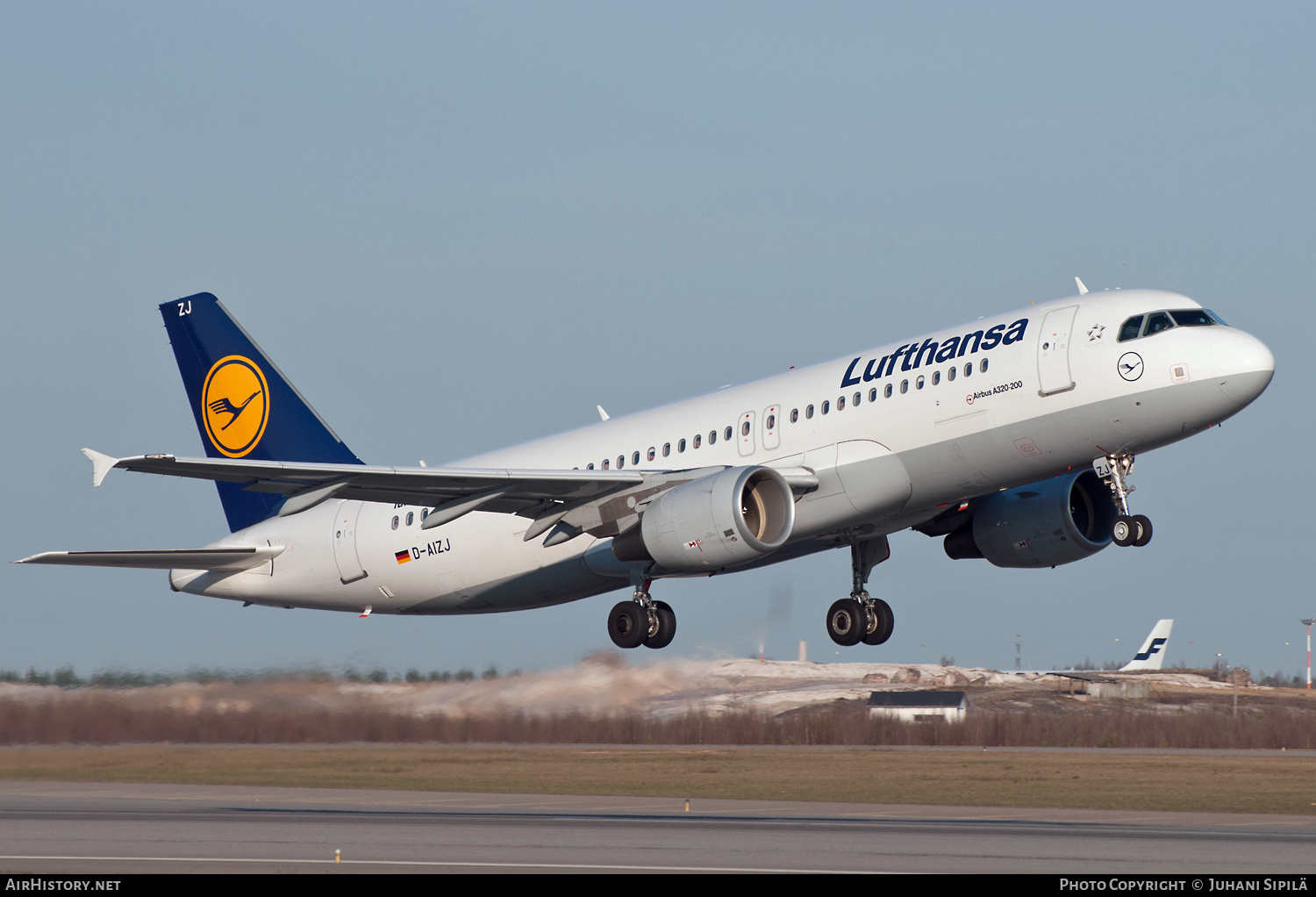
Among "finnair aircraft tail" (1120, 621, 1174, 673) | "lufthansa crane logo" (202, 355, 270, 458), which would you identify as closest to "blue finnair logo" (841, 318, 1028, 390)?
"lufthansa crane logo" (202, 355, 270, 458)

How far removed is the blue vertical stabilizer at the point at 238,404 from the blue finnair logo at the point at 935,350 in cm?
1434

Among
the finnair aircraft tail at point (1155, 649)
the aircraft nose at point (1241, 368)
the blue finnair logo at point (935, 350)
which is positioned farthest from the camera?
the finnair aircraft tail at point (1155, 649)

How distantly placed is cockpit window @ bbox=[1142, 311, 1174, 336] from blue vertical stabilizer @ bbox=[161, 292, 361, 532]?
19.6 m

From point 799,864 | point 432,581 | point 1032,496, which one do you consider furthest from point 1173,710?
point 799,864

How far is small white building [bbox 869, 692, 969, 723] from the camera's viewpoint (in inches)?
2341

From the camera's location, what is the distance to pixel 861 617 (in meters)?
33.4

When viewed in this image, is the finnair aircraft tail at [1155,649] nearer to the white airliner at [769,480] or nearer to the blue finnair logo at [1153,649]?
the blue finnair logo at [1153,649]

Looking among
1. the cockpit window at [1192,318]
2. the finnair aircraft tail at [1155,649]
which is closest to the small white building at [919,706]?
the finnair aircraft tail at [1155,649]

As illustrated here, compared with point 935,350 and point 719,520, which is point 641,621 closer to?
point 719,520

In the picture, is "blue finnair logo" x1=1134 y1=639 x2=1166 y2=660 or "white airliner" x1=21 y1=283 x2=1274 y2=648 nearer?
"white airliner" x1=21 y1=283 x2=1274 y2=648

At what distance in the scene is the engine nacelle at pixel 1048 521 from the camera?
3294 cm

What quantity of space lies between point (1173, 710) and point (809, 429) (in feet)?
150

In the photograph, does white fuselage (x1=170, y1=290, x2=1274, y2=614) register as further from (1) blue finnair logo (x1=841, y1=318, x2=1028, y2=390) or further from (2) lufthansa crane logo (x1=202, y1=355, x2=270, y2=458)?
(2) lufthansa crane logo (x1=202, y1=355, x2=270, y2=458)

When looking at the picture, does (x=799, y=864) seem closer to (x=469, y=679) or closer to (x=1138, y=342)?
(x=1138, y=342)
